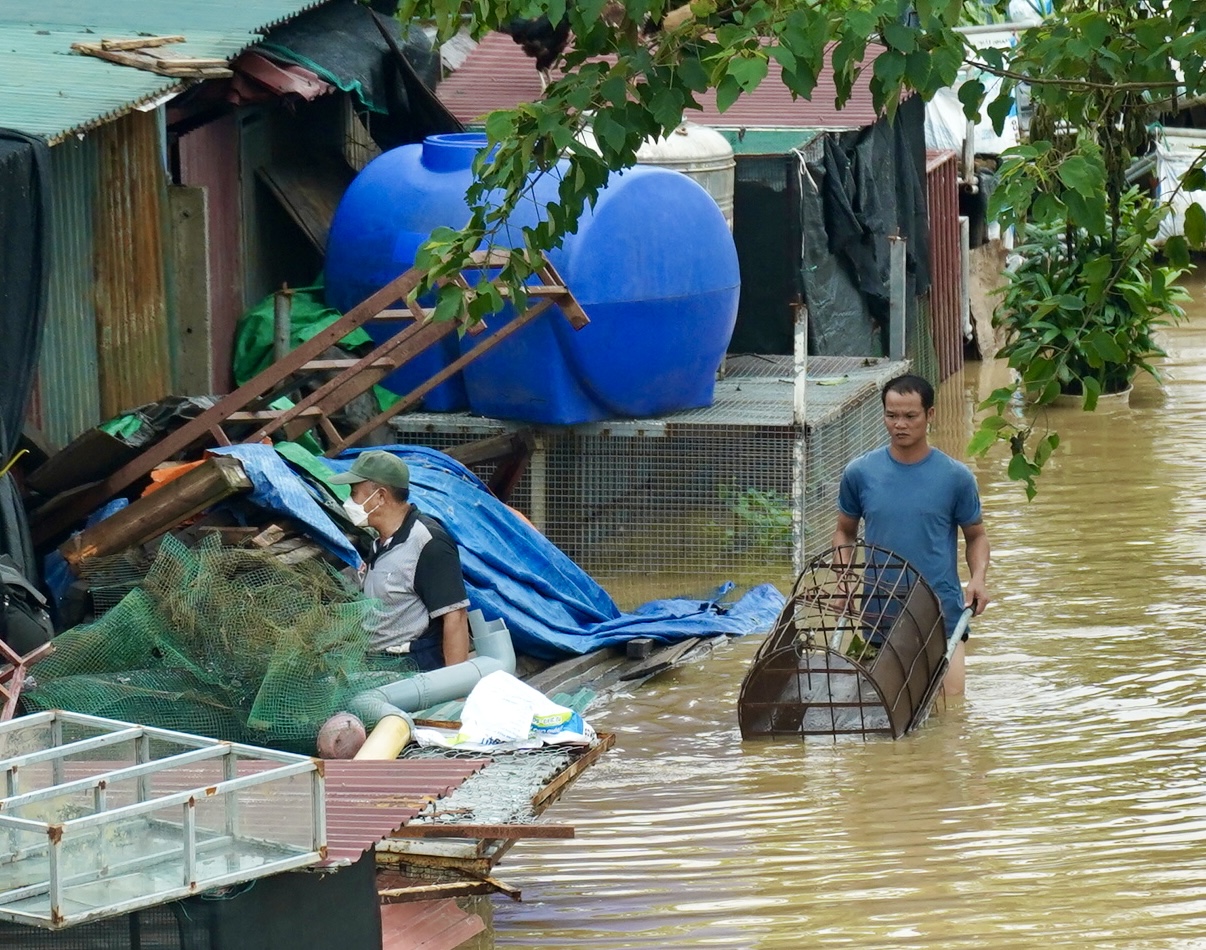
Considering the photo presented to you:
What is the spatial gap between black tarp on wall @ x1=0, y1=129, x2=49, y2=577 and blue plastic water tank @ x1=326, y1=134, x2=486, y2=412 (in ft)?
10.5

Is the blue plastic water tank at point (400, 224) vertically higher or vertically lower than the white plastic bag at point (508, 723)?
higher

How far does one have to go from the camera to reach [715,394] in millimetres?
12055

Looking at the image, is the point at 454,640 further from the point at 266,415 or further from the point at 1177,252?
the point at 1177,252

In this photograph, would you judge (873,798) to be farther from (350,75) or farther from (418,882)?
(350,75)

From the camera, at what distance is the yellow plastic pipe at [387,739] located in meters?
6.53

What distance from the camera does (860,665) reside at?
7.66m

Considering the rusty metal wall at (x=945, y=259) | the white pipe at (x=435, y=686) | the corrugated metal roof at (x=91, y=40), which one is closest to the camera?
the white pipe at (x=435, y=686)

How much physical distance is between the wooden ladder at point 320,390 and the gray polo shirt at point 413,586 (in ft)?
3.15

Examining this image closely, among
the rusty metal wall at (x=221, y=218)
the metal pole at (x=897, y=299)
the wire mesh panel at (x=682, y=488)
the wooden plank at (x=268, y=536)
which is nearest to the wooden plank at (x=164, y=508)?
the wooden plank at (x=268, y=536)

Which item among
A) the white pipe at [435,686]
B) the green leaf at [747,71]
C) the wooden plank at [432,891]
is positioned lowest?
the wooden plank at [432,891]

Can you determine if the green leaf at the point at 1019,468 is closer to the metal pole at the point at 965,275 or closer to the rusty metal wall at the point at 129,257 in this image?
the rusty metal wall at the point at 129,257

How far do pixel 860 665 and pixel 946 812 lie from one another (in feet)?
2.56

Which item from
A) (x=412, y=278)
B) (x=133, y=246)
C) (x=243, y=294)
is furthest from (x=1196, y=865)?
(x=243, y=294)

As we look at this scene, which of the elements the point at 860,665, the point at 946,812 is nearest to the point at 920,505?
the point at 860,665
